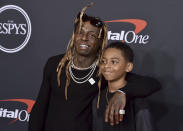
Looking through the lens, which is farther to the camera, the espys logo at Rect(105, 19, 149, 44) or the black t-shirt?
the espys logo at Rect(105, 19, 149, 44)

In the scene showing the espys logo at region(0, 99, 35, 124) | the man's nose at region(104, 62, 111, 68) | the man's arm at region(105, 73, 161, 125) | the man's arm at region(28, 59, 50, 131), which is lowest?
the espys logo at region(0, 99, 35, 124)

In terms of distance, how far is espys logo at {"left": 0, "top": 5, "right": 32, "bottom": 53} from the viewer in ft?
6.34

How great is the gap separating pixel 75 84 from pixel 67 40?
0.63 m

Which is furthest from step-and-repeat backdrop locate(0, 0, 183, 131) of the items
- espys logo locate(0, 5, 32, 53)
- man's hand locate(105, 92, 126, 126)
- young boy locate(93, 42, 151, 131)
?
man's hand locate(105, 92, 126, 126)

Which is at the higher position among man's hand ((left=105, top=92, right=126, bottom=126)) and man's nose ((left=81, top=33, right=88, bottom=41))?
man's nose ((left=81, top=33, right=88, bottom=41))

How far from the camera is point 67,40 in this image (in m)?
1.83

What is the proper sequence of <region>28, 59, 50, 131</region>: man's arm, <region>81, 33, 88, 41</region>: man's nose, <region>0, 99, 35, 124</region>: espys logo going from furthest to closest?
<region>0, 99, 35, 124</region>: espys logo → <region>28, 59, 50, 131</region>: man's arm → <region>81, 33, 88, 41</region>: man's nose

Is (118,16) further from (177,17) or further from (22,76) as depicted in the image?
(22,76)

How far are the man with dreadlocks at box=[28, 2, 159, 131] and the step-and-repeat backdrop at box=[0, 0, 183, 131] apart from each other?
1.43 ft

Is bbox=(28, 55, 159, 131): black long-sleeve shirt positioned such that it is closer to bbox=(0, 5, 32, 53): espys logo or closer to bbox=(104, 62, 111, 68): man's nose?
bbox=(104, 62, 111, 68): man's nose

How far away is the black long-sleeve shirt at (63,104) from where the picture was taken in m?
1.24

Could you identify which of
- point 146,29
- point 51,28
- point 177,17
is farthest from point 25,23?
point 177,17

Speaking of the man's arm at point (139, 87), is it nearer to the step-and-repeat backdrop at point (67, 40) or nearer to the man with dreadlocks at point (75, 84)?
the man with dreadlocks at point (75, 84)

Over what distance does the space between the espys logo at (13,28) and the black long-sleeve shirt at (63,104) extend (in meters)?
0.69
